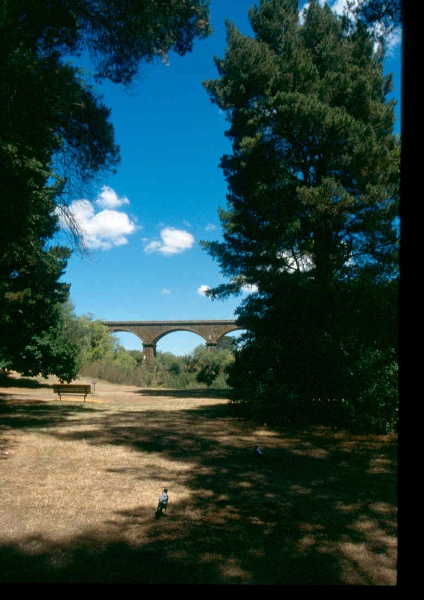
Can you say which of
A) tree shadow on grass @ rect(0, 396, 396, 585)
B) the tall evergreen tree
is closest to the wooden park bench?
the tall evergreen tree

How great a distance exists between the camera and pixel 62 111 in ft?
22.6

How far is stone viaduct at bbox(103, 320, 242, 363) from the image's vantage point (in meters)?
45.6

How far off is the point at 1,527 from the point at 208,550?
203cm

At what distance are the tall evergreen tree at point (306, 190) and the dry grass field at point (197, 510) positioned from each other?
118 inches

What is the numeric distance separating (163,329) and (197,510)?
44.3 meters

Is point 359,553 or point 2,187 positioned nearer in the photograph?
point 359,553

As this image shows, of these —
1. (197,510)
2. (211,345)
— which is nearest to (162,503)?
(197,510)

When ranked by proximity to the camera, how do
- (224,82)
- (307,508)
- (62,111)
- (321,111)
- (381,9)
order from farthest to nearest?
(224,82) < (321,111) < (62,111) < (381,9) < (307,508)

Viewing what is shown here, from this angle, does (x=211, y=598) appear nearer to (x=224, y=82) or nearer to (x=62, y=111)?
(x=62, y=111)

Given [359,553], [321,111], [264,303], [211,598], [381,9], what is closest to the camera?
[211,598]

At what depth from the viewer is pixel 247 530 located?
3.59m

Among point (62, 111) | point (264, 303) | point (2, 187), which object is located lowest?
point (264, 303)

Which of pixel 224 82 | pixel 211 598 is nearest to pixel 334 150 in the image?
pixel 224 82

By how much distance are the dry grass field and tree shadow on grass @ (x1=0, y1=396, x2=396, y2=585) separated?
0.02 m
